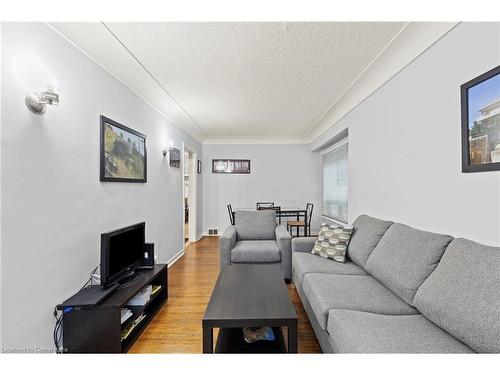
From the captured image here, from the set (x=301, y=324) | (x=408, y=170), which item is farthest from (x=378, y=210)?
(x=301, y=324)

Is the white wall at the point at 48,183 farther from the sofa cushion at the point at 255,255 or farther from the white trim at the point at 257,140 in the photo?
the white trim at the point at 257,140

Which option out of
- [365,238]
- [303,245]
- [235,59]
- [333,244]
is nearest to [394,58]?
[235,59]

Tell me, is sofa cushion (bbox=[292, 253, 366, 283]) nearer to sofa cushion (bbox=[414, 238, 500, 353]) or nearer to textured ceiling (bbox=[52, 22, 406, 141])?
sofa cushion (bbox=[414, 238, 500, 353])

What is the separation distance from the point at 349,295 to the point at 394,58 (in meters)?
2.06

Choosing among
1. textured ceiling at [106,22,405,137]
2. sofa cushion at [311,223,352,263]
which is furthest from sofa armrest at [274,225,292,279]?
textured ceiling at [106,22,405,137]

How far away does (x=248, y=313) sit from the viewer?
1.43m

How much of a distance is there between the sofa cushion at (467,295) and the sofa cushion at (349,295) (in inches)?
7.4

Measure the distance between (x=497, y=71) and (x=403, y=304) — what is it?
1457 millimetres

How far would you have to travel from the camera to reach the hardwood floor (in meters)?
1.80

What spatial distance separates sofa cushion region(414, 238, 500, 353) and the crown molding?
1459mm

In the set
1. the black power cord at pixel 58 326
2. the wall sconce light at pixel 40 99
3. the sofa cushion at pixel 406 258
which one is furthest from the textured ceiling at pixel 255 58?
the black power cord at pixel 58 326

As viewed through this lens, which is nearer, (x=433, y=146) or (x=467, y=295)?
(x=467, y=295)

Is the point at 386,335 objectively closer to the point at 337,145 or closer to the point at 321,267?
the point at 321,267

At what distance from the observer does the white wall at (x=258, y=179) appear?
5.98 m
